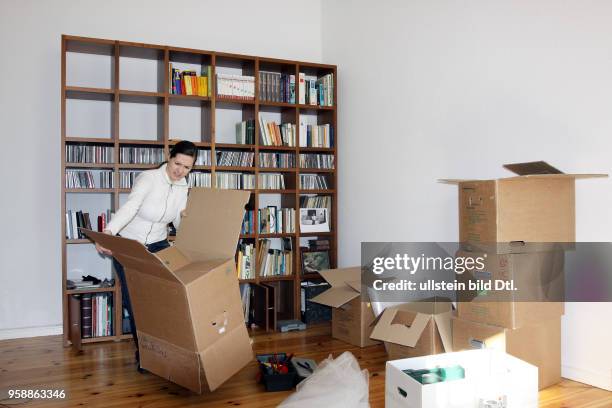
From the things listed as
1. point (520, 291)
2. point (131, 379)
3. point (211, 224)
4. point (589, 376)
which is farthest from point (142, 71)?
point (589, 376)

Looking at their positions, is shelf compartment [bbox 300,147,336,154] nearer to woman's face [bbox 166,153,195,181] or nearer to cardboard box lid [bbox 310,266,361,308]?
cardboard box lid [bbox 310,266,361,308]

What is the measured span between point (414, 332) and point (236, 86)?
7.62 ft

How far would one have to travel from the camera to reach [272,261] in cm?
431

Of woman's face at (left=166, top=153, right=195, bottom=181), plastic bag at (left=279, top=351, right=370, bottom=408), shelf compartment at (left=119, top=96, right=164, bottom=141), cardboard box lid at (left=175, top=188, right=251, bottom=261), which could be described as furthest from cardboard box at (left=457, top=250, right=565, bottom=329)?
shelf compartment at (left=119, top=96, right=164, bottom=141)

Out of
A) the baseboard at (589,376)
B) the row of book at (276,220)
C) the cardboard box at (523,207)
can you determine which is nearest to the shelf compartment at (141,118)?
the row of book at (276,220)

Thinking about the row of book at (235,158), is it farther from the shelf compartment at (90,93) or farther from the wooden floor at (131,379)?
the wooden floor at (131,379)

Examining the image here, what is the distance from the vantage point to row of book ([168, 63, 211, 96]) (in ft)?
13.1

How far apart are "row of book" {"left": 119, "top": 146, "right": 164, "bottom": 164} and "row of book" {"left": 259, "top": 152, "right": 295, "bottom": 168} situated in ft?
2.62

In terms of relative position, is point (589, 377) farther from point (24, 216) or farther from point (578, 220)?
point (24, 216)

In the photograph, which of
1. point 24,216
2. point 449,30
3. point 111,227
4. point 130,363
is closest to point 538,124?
point 449,30

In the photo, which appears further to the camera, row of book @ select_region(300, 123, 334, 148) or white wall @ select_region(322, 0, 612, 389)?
row of book @ select_region(300, 123, 334, 148)

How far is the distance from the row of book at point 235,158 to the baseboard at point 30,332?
1701mm

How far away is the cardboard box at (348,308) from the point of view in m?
3.51

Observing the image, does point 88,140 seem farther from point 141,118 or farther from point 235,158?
point 235,158
